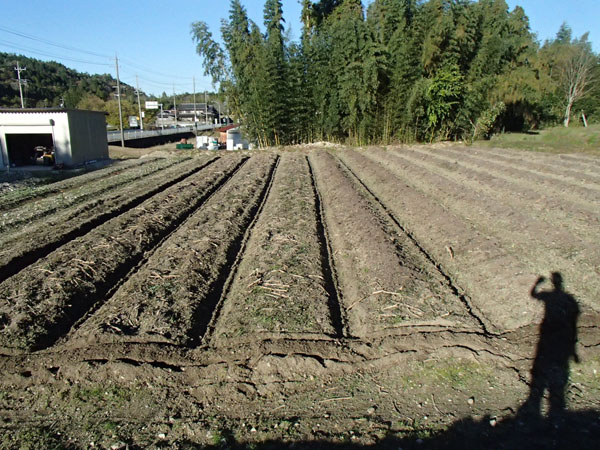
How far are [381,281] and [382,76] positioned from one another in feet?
51.7

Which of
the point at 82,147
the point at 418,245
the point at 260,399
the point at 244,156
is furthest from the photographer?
the point at 82,147

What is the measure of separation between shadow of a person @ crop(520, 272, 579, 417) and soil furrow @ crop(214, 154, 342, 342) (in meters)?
1.62

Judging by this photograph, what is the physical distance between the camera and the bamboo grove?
1850 centimetres

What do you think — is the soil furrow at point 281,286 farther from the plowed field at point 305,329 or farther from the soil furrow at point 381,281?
the soil furrow at point 381,281

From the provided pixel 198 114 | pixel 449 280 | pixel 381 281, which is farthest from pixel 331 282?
pixel 198 114

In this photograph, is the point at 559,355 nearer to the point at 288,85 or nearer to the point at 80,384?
the point at 80,384

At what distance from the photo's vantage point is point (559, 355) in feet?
11.8

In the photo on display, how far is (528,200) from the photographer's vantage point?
827 cm

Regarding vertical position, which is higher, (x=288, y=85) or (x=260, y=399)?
(x=288, y=85)

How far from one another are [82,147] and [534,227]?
19.3m

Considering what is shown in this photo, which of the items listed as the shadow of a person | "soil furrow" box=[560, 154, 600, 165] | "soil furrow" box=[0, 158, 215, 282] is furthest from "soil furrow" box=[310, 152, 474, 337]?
"soil furrow" box=[560, 154, 600, 165]

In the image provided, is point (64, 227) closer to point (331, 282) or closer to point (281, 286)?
point (281, 286)

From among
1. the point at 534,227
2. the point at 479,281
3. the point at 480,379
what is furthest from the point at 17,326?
the point at 534,227

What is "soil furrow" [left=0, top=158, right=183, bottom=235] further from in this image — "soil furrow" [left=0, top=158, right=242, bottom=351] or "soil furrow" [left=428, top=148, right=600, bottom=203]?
"soil furrow" [left=428, top=148, right=600, bottom=203]
